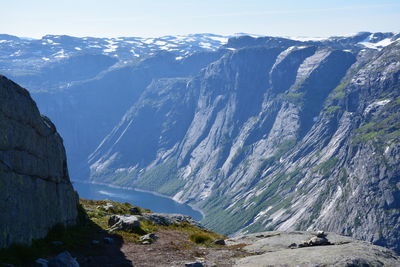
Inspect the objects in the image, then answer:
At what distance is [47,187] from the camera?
39.7 meters

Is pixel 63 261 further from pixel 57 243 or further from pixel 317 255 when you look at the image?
pixel 317 255

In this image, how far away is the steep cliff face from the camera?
33812mm

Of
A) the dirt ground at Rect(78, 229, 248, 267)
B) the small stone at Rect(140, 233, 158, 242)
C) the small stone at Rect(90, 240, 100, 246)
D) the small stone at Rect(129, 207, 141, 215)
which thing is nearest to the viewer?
the dirt ground at Rect(78, 229, 248, 267)

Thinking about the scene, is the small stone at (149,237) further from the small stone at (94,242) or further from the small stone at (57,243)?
the small stone at (57,243)

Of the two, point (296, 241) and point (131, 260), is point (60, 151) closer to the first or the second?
point (131, 260)

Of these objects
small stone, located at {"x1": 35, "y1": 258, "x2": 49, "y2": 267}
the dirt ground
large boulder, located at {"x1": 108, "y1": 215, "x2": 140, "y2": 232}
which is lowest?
large boulder, located at {"x1": 108, "y1": 215, "x2": 140, "y2": 232}

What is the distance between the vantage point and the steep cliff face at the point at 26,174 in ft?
111

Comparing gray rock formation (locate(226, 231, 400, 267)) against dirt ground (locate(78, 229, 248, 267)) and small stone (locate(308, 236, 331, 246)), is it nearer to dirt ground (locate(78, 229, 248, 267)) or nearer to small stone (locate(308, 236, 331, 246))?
small stone (locate(308, 236, 331, 246))

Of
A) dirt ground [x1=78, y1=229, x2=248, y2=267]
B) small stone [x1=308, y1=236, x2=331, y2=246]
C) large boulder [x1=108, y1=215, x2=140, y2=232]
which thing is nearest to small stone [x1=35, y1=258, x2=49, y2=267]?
dirt ground [x1=78, y1=229, x2=248, y2=267]

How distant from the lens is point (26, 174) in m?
36.8

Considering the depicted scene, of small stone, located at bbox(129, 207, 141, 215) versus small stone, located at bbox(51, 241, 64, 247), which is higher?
small stone, located at bbox(51, 241, 64, 247)

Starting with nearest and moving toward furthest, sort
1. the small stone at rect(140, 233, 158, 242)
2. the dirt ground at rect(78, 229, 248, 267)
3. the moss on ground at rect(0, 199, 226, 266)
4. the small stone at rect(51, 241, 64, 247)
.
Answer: the moss on ground at rect(0, 199, 226, 266) < the dirt ground at rect(78, 229, 248, 267) < the small stone at rect(51, 241, 64, 247) < the small stone at rect(140, 233, 158, 242)

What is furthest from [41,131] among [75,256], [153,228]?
[153,228]

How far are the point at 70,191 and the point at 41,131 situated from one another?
700 cm
